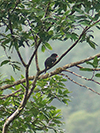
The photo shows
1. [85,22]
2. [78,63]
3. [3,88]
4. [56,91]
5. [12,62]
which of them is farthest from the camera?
[56,91]

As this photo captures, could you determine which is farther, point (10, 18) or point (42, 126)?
point (42, 126)

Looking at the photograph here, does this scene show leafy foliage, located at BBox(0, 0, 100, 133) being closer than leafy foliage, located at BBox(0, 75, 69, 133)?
Yes

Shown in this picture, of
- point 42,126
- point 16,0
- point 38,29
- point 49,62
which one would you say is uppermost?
point 49,62

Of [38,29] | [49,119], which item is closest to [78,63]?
[38,29]

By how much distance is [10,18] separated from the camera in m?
2.36

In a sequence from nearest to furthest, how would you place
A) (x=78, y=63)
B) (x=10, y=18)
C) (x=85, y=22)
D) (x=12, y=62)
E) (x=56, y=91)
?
1. (x=85, y=22)
2. (x=10, y=18)
3. (x=78, y=63)
4. (x=12, y=62)
5. (x=56, y=91)

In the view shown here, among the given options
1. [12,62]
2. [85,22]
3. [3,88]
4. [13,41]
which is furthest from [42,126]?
[85,22]

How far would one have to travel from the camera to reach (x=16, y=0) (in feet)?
7.82

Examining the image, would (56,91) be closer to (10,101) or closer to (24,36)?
(10,101)

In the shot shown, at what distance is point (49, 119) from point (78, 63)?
4.87 ft

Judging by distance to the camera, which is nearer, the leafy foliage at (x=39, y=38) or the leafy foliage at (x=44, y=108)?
the leafy foliage at (x=39, y=38)

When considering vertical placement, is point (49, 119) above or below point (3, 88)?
below

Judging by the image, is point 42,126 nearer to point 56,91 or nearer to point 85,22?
point 56,91

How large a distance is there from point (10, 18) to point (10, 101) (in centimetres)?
188
